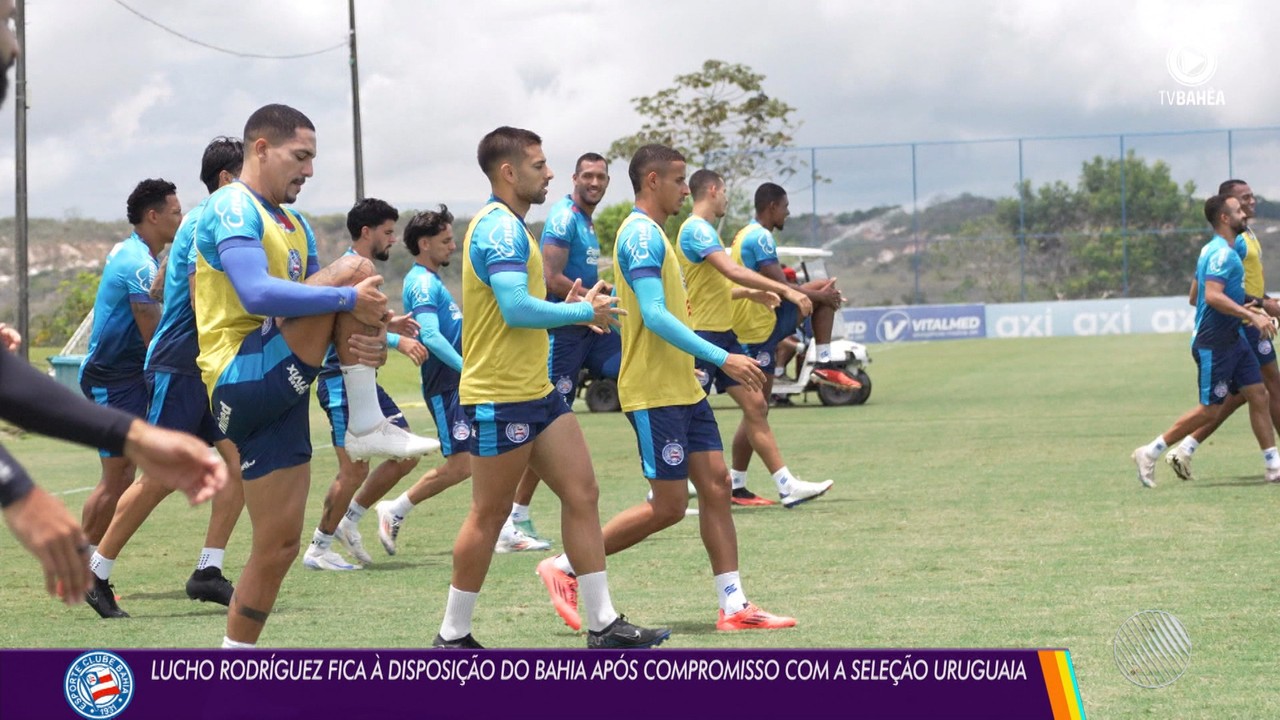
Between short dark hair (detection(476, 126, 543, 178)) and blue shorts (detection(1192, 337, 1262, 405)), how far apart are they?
23.6ft

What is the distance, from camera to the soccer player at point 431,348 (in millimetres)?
10125

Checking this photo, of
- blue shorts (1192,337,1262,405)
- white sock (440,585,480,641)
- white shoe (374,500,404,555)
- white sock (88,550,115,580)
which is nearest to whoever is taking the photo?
white sock (440,585,480,641)

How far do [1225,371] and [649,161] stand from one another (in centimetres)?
622

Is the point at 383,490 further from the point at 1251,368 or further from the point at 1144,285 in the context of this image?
the point at 1144,285

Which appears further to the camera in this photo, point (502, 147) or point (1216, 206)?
point (1216, 206)

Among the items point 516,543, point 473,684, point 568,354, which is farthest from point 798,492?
point 473,684

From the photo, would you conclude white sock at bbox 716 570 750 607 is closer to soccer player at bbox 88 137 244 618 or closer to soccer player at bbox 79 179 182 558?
soccer player at bbox 88 137 244 618

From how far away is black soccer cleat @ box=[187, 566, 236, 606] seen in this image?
27.1 feet

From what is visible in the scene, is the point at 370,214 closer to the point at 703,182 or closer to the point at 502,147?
the point at 703,182

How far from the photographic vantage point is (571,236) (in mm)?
10594

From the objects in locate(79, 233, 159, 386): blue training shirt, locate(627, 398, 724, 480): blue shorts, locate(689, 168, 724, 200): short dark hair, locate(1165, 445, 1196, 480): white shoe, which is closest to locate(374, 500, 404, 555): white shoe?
locate(79, 233, 159, 386): blue training shirt

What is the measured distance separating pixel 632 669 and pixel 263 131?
3.04m

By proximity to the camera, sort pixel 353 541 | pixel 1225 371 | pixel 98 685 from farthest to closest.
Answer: pixel 1225 371 → pixel 353 541 → pixel 98 685

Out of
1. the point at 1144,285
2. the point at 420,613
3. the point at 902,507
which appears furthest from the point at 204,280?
the point at 1144,285
